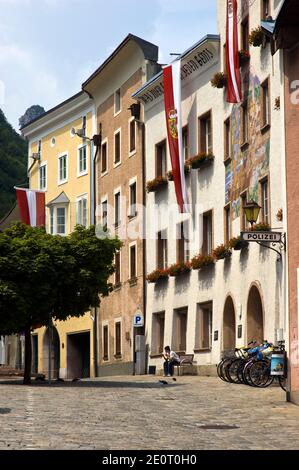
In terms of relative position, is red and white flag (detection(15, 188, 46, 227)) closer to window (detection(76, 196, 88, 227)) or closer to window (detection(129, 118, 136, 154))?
window (detection(76, 196, 88, 227))

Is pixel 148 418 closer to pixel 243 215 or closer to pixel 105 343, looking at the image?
pixel 243 215

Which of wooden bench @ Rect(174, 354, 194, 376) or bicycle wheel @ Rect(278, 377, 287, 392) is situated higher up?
wooden bench @ Rect(174, 354, 194, 376)

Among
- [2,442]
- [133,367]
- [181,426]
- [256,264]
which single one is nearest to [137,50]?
[133,367]

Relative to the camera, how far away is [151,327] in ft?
146

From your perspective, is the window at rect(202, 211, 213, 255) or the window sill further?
the window at rect(202, 211, 213, 255)

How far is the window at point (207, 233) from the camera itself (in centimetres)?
3903

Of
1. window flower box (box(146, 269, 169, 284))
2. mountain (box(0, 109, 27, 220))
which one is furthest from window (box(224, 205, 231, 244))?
mountain (box(0, 109, 27, 220))

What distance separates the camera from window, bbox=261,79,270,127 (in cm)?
3288

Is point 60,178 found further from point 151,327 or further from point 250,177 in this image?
point 250,177

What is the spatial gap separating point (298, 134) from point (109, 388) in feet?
36.4

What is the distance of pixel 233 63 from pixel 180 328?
11.9 meters

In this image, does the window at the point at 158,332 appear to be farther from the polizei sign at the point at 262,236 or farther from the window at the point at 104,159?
the polizei sign at the point at 262,236

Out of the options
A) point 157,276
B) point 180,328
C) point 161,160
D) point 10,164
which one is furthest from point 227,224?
point 10,164

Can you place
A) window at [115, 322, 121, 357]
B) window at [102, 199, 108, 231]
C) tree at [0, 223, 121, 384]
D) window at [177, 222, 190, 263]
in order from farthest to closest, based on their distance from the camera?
window at [102, 199, 108, 231]
window at [115, 322, 121, 357]
window at [177, 222, 190, 263]
tree at [0, 223, 121, 384]
